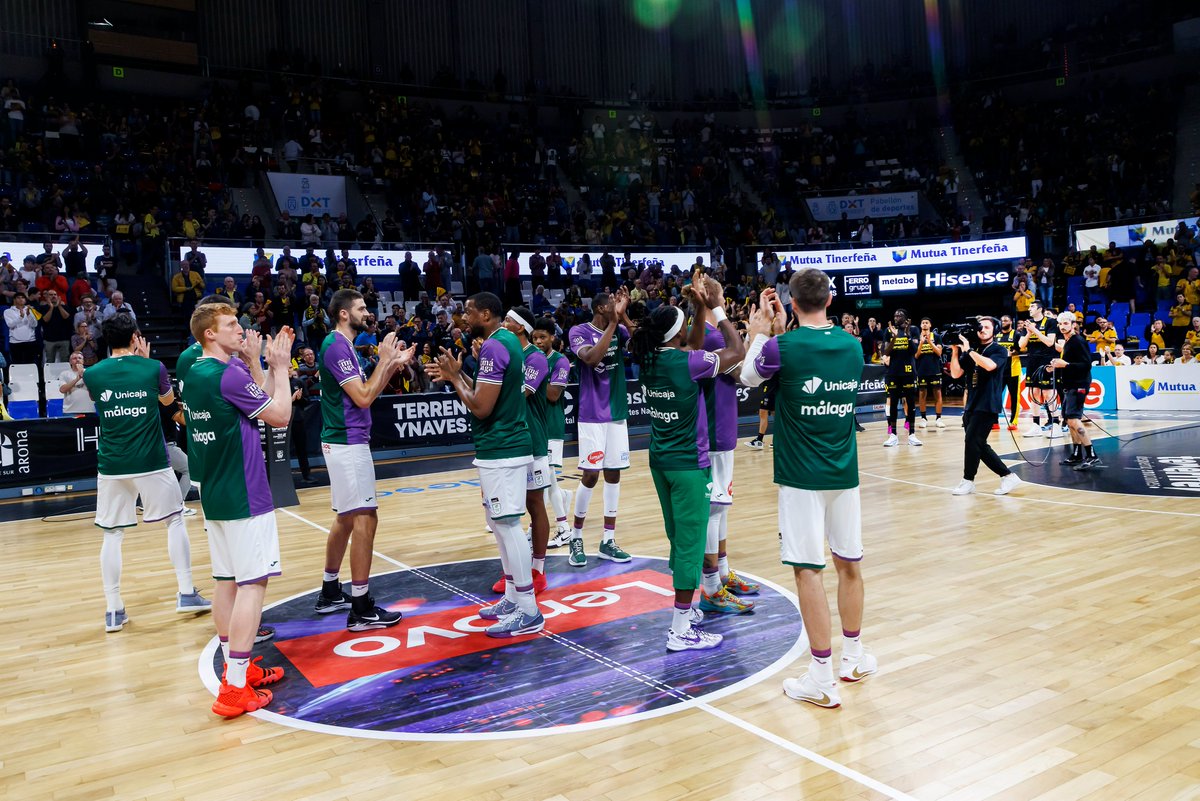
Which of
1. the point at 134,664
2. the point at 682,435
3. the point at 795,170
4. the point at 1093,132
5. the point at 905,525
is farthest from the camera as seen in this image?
the point at 795,170

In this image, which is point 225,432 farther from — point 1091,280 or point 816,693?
point 1091,280

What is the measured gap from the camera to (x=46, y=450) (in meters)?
12.9

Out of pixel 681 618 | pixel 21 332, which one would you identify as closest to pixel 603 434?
pixel 681 618

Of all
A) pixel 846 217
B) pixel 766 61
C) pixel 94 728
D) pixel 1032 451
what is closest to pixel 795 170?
→ pixel 846 217

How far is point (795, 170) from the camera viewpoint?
30859mm

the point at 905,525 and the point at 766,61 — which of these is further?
the point at 766,61

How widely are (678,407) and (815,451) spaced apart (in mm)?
997

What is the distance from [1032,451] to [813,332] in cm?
1074

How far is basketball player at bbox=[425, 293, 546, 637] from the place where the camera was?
219 inches

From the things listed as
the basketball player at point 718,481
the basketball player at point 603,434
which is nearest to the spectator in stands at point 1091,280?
the basketball player at point 603,434

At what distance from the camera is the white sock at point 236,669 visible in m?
4.76

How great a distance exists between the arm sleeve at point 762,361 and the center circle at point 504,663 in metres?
1.71

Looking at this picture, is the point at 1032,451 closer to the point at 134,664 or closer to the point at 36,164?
the point at 134,664

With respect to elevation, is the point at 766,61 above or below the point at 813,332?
above
